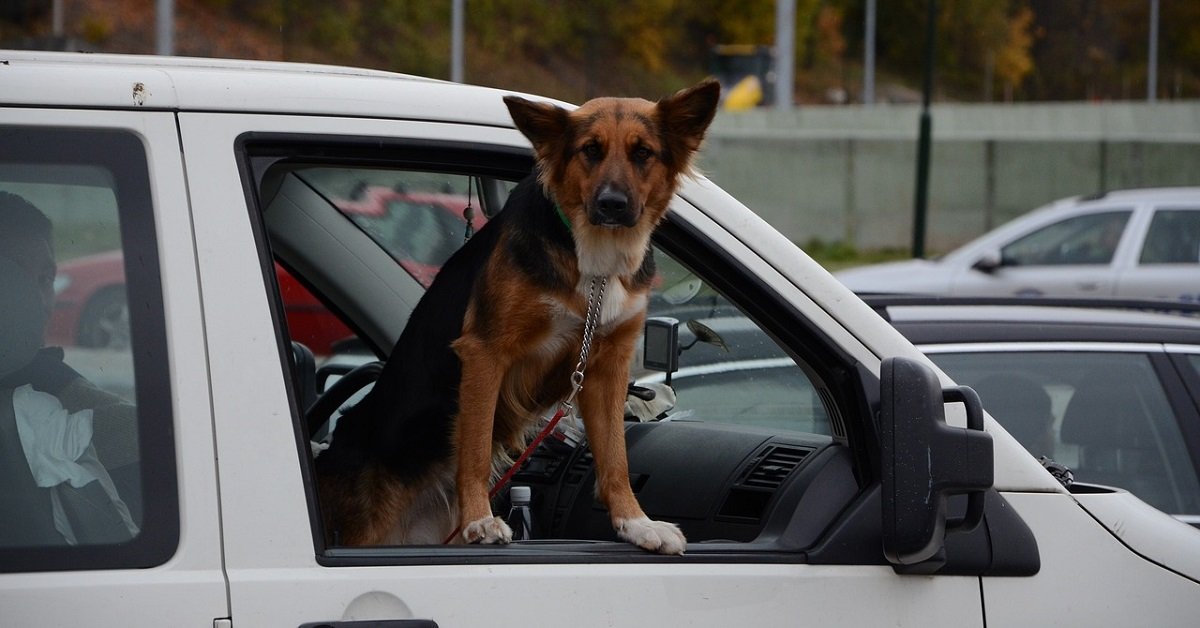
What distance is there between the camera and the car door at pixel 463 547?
1.98 m

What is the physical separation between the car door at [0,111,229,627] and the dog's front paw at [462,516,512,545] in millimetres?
609

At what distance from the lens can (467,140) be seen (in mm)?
2277

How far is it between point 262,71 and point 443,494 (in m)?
1.00

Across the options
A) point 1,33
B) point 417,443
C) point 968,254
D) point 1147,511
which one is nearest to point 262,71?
point 417,443

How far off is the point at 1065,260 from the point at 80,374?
11.6 metres

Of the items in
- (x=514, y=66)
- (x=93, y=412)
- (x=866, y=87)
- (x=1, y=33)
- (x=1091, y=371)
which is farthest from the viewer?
(x=866, y=87)

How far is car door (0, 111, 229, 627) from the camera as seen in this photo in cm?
191

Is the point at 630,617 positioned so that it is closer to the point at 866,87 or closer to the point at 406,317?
the point at 406,317

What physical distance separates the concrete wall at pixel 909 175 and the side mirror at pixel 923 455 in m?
24.0

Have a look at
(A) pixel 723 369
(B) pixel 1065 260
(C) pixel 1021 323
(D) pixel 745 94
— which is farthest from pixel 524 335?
(D) pixel 745 94

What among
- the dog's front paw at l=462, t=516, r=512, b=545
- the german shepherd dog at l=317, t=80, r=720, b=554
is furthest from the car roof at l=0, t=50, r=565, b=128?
the dog's front paw at l=462, t=516, r=512, b=545

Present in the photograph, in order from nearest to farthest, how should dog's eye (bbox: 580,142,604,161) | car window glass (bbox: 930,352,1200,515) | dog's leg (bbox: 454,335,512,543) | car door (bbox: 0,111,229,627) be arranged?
1. car door (bbox: 0,111,229,627)
2. dog's leg (bbox: 454,335,512,543)
3. dog's eye (bbox: 580,142,604,161)
4. car window glass (bbox: 930,352,1200,515)

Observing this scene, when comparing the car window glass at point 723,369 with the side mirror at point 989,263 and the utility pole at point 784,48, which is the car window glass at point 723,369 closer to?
the side mirror at point 989,263

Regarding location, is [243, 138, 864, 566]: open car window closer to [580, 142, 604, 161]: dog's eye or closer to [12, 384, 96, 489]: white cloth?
[580, 142, 604, 161]: dog's eye
